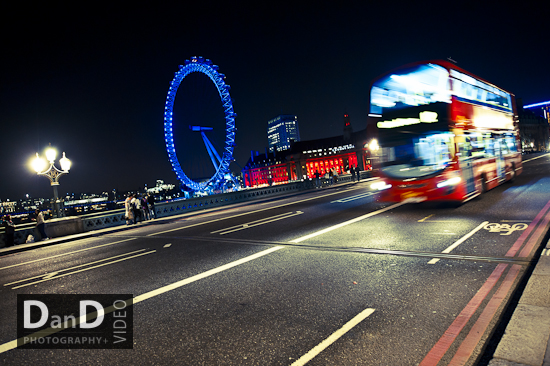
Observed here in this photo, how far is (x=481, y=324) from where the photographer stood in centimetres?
323

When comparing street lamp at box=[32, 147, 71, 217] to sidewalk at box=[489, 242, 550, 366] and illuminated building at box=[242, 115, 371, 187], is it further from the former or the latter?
illuminated building at box=[242, 115, 371, 187]

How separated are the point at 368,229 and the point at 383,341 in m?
5.81

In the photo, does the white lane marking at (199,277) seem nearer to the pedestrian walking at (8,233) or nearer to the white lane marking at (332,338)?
the white lane marking at (332,338)

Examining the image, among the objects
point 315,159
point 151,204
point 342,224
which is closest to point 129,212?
point 151,204

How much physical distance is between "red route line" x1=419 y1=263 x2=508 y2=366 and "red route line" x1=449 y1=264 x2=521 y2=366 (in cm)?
9

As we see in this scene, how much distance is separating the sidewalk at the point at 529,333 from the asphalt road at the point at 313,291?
8.2 inches

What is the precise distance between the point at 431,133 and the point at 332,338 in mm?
9134

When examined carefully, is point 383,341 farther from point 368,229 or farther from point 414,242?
point 368,229

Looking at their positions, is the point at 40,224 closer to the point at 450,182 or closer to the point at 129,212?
the point at 129,212

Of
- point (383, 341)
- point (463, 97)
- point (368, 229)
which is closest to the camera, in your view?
point (383, 341)

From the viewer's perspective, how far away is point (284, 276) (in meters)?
5.37

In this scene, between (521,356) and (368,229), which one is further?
(368,229)

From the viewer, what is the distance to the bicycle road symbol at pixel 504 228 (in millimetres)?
6898

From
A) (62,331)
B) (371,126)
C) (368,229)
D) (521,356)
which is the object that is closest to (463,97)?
(371,126)
